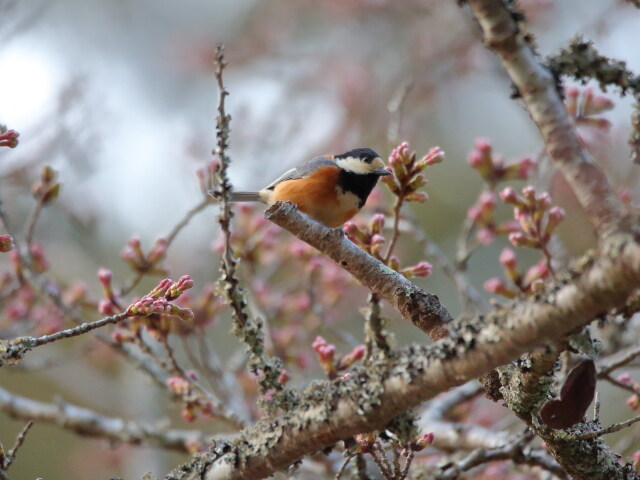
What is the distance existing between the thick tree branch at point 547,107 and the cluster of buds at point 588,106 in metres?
1.71

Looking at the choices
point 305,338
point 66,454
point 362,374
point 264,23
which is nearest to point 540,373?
point 362,374

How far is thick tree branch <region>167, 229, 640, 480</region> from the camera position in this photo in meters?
1.12

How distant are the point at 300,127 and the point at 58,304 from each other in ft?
11.0

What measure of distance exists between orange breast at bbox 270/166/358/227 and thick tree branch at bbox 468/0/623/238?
5.50 feet

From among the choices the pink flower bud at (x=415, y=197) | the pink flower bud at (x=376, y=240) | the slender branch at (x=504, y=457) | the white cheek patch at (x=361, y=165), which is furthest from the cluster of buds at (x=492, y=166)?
the slender branch at (x=504, y=457)

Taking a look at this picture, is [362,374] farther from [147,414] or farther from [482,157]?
[147,414]

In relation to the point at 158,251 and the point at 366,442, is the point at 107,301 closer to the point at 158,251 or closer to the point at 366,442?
the point at 158,251

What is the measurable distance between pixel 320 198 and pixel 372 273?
1.09 m

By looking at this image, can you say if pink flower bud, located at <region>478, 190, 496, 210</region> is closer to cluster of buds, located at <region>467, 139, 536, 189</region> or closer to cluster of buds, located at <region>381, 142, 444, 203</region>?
cluster of buds, located at <region>467, 139, 536, 189</region>

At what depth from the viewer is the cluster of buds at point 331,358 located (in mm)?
2266

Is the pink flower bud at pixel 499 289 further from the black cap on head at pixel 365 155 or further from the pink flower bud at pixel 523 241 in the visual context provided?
the black cap on head at pixel 365 155

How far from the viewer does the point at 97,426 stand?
3.49m

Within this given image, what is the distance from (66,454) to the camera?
7414mm

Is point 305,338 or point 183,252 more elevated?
point 183,252
